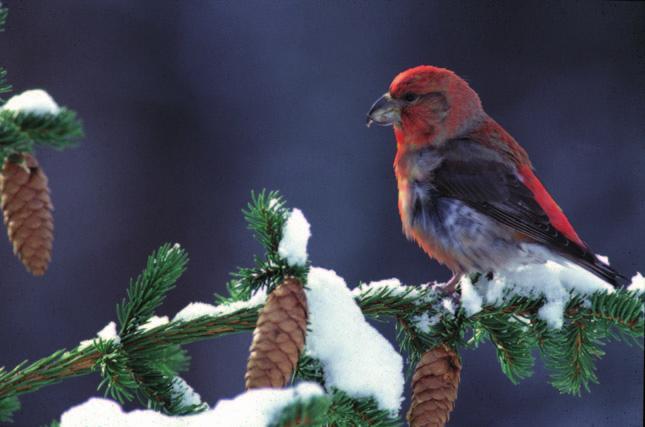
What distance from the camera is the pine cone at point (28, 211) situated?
1.51 meters

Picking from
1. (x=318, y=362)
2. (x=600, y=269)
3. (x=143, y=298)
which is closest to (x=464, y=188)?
(x=600, y=269)

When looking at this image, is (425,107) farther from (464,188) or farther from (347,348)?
(347,348)

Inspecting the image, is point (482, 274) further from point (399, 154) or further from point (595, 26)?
point (595, 26)

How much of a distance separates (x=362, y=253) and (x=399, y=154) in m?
2.07

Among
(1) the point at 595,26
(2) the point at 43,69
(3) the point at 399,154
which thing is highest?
(1) the point at 595,26

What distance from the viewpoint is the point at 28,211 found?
1.54m

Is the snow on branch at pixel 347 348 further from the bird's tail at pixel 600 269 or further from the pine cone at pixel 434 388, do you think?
the bird's tail at pixel 600 269

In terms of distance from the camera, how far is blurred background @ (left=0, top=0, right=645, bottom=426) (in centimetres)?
545

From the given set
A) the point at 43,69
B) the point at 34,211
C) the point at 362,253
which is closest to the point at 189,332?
the point at 34,211

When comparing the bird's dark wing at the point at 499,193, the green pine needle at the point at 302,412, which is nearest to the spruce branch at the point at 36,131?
the green pine needle at the point at 302,412

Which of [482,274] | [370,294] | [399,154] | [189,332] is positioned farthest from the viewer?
[399,154]

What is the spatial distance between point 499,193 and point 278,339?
186cm

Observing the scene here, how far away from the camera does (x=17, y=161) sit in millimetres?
1564

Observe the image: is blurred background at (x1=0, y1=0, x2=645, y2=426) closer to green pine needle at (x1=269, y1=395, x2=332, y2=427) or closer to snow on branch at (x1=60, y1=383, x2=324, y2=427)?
snow on branch at (x1=60, y1=383, x2=324, y2=427)
